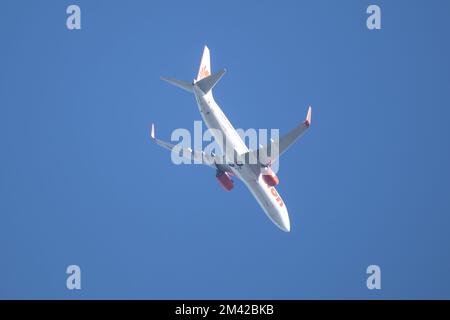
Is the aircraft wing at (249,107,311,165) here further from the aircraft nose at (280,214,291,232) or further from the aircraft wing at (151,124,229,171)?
Answer: the aircraft nose at (280,214,291,232)

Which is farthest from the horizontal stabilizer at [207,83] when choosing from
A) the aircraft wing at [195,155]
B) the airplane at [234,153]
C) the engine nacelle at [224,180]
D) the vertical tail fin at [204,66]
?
the engine nacelle at [224,180]

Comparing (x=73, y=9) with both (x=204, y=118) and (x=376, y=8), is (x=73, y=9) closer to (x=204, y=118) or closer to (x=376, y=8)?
(x=204, y=118)

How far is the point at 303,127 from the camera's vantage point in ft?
165

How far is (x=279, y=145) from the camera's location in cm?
5375

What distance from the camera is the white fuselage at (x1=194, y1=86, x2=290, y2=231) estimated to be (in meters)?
57.6

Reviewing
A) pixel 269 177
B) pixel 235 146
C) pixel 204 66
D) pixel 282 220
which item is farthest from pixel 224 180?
pixel 204 66

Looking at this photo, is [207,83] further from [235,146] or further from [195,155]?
[195,155]

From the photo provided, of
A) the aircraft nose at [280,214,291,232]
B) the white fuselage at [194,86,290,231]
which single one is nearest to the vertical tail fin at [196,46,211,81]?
the white fuselage at [194,86,290,231]

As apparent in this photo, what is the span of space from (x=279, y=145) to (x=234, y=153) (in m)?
5.57

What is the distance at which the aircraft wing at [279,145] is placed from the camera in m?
50.8

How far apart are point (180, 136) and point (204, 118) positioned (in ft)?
28.0

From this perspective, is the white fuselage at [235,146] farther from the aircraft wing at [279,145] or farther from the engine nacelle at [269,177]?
the aircraft wing at [279,145]

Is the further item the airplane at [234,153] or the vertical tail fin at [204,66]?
the vertical tail fin at [204,66]
